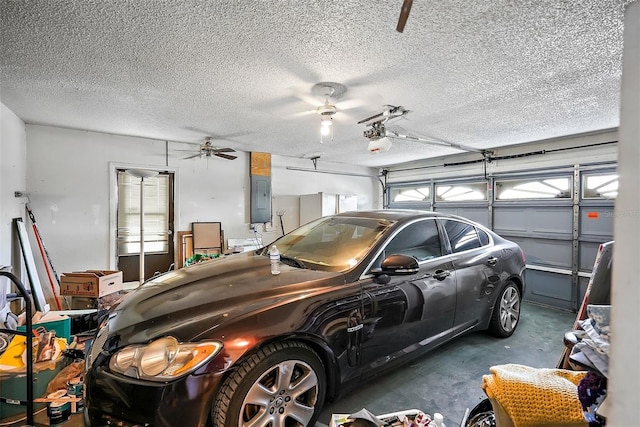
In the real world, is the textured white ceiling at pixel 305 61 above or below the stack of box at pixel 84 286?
above

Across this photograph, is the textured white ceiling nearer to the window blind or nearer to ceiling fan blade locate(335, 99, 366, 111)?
ceiling fan blade locate(335, 99, 366, 111)

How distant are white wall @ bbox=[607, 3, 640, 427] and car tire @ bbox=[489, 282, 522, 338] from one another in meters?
2.72

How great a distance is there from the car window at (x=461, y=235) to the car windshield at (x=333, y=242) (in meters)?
0.70

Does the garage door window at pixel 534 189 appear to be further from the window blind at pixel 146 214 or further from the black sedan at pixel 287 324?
the window blind at pixel 146 214

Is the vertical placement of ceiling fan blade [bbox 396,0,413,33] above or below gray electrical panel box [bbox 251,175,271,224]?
above

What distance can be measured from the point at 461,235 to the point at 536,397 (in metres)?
1.84

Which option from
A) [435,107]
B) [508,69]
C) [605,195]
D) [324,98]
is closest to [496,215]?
[605,195]

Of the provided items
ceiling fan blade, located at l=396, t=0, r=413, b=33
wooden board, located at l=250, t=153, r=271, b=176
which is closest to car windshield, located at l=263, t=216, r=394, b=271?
ceiling fan blade, located at l=396, t=0, r=413, b=33

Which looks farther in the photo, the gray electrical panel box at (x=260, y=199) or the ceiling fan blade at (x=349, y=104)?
the gray electrical panel box at (x=260, y=199)

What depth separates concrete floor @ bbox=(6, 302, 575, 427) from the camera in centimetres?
191

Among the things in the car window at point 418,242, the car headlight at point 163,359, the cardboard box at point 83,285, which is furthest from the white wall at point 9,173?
the car window at point 418,242

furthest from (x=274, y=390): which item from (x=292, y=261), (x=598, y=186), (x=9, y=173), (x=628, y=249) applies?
(x=598, y=186)

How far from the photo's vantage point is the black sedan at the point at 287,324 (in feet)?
4.30

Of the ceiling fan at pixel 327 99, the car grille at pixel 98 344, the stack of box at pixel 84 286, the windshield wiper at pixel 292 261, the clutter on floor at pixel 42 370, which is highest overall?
the ceiling fan at pixel 327 99
